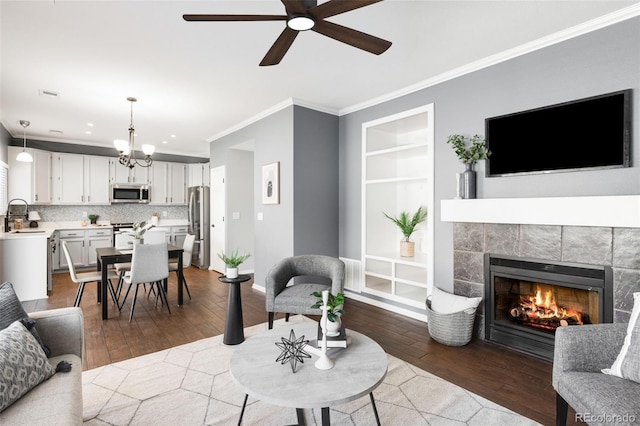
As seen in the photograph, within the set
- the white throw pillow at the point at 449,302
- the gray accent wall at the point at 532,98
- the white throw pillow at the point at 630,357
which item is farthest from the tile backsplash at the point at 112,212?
the white throw pillow at the point at 630,357

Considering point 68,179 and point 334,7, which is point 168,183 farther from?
point 334,7

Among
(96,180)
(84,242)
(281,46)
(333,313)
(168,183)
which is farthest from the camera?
(168,183)

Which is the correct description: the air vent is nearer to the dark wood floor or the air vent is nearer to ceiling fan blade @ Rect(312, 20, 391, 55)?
the dark wood floor

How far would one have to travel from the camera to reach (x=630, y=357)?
1522 mm

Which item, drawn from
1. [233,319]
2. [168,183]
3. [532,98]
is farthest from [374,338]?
[168,183]

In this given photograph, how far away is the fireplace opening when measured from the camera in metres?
2.44

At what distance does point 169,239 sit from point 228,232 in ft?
7.48

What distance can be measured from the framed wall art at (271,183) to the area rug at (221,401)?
2.37 meters

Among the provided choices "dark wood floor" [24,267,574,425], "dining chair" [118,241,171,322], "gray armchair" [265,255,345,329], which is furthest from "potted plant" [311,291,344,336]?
"dining chair" [118,241,171,322]

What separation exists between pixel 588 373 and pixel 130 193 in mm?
7932

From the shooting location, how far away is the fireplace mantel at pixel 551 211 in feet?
7.18

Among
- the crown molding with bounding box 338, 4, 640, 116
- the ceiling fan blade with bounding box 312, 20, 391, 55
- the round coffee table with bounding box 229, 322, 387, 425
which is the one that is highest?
the crown molding with bounding box 338, 4, 640, 116

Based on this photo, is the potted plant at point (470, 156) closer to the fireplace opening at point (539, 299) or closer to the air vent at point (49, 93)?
the fireplace opening at point (539, 299)

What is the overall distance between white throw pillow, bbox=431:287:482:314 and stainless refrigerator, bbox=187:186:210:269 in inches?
190
